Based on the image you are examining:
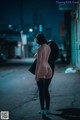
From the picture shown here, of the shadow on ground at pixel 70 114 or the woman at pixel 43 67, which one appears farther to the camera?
the woman at pixel 43 67

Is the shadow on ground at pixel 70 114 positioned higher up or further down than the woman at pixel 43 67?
further down

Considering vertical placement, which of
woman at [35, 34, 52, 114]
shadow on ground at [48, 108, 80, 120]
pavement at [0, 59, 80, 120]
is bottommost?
pavement at [0, 59, 80, 120]

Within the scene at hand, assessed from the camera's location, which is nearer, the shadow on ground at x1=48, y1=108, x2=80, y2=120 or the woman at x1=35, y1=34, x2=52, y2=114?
the shadow on ground at x1=48, y1=108, x2=80, y2=120

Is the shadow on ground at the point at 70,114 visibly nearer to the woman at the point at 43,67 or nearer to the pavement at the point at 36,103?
the pavement at the point at 36,103

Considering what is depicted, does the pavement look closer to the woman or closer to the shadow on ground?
the shadow on ground

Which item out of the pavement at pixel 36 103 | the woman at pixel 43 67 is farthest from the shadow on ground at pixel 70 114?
the woman at pixel 43 67

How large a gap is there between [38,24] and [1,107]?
68.7 metres

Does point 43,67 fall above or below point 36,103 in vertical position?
above

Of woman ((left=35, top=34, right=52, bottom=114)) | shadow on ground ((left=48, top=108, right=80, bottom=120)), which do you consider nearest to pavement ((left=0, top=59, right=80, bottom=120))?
shadow on ground ((left=48, top=108, right=80, bottom=120))

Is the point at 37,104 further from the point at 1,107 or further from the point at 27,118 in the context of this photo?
the point at 27,118

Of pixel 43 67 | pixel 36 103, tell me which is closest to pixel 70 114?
pixel 43 67

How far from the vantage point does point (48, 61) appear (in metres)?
8.52

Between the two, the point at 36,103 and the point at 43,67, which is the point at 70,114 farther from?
the point at 36,103

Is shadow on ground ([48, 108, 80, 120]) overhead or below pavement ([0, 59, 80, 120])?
overhead
